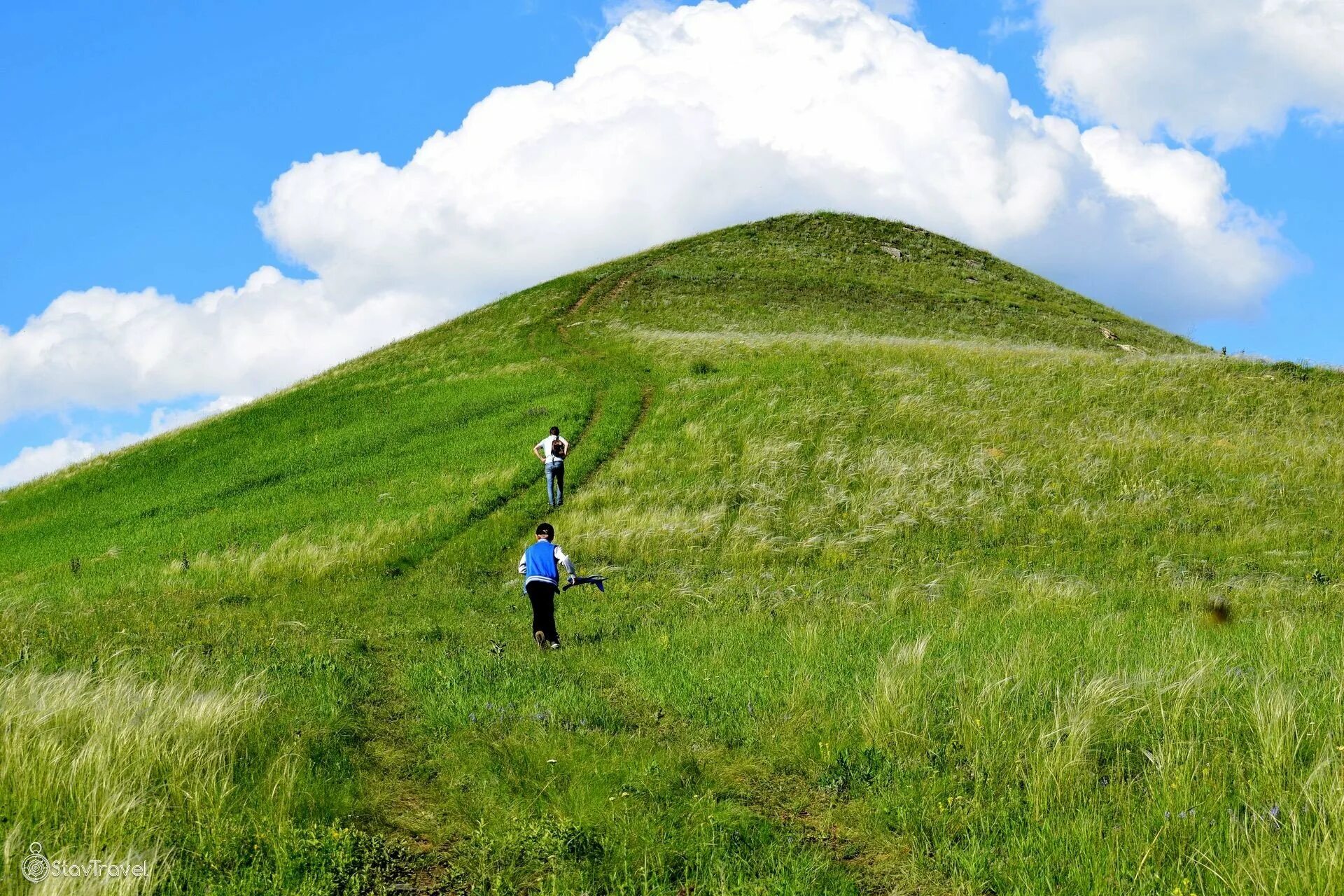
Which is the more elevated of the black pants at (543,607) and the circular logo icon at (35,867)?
the black pants at (543,607)

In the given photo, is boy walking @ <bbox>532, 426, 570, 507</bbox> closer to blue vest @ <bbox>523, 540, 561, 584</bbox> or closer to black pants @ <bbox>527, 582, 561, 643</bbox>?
blue vest @ <bbox>523, 540, 561, 584</bbox>

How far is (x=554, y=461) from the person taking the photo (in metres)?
22.5

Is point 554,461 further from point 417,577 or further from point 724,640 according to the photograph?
point 724,640

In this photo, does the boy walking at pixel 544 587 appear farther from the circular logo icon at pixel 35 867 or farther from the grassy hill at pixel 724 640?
the circular logo icon at pixel 35 867

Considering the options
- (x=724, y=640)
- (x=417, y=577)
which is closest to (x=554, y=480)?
(x=417, y=577)

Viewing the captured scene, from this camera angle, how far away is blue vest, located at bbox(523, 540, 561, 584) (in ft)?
39.4

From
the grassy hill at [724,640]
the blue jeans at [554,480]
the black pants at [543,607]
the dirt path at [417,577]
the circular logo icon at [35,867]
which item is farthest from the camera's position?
the blue jeans at [554,480]

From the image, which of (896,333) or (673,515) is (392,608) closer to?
(673,515)

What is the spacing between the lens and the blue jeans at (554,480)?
22422mm

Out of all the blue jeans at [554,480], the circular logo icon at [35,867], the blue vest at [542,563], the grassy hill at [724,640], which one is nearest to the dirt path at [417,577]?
the grassy hill at [724,640]

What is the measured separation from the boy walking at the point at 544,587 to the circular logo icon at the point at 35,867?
7.21m

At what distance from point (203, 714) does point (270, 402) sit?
4037cm

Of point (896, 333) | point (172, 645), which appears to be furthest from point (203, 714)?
point (896, 333)

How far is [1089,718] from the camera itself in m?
6.41
